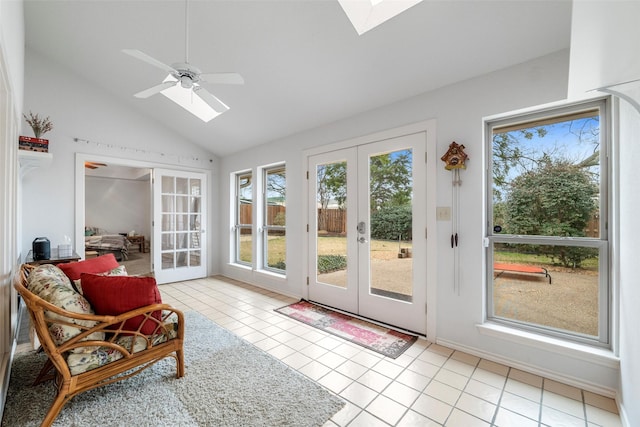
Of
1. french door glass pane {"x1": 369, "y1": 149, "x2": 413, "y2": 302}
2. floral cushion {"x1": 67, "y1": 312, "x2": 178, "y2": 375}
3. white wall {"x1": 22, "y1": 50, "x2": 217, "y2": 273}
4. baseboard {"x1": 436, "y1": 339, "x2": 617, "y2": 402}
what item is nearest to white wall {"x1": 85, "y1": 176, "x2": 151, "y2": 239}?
white wall {"x1": 22, "y1": 50, "x2": 217, "y2": 273}

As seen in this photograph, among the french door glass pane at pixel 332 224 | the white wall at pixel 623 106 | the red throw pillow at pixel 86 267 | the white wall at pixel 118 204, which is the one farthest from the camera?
the white wall at pixel 118 204

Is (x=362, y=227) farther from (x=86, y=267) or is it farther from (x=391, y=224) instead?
(x=86, y=267)

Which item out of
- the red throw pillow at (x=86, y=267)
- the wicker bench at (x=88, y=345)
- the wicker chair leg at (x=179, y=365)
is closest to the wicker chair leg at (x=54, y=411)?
the wicker bench at (x=88, y=345)

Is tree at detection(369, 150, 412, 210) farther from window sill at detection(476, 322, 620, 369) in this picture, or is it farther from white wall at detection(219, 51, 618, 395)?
window sill at detection(476, 322, 620, 369)

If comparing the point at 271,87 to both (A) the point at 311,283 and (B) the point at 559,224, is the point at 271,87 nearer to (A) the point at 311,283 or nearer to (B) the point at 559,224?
(A) the point at 311,283

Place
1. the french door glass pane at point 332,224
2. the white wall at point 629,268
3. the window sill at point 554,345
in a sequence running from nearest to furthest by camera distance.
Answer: the white wall at point 629,268, the window sill at point 554,345, the french door glass pane at point 332,224

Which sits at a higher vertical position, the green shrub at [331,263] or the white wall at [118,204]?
the white wall at [118,204]

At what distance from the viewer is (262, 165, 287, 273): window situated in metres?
4.39

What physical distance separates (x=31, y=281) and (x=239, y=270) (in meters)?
3.26

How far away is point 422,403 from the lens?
1.76 m

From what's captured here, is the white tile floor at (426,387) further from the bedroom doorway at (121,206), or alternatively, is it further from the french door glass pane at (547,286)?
the bedroom doorway at (121,206)

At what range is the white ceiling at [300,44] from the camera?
1.97m

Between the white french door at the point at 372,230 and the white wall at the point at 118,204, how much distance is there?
6810 mm

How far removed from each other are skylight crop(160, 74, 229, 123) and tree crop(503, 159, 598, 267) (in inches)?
148
